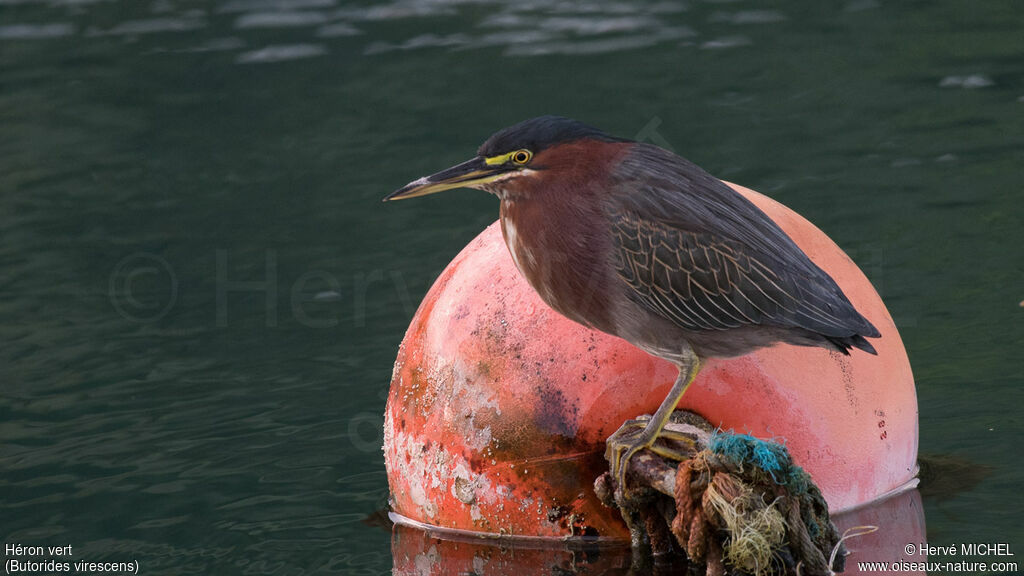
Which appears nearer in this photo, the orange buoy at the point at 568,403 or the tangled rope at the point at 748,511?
the tangled rope at the point at 748,511

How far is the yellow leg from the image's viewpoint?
228 inches

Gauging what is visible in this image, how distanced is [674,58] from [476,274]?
9.77m

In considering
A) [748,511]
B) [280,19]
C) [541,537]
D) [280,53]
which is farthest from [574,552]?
[280,19]

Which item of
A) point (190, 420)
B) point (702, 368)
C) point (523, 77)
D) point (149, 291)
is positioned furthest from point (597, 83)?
point (702, 368)

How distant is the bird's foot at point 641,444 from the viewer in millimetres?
5816

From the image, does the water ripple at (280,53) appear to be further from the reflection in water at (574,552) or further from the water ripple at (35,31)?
the reflection in water at (574,552)

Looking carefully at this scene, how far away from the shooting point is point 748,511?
5512 millimetres

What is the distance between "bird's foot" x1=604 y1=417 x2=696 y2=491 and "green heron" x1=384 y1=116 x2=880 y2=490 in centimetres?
2

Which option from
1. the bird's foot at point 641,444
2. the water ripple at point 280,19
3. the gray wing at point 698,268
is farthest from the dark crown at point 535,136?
the water ripple at point 280,19

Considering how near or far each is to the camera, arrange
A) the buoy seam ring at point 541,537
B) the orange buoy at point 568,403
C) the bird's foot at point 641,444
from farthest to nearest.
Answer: the buoy seam ring at point 541,537 → the orange buoy at point 568,403 → the bird's foot at point 641,444

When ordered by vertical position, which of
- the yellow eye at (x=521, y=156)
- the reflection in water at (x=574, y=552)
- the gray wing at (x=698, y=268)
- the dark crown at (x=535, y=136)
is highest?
the dark crown at (x=535, y=136)

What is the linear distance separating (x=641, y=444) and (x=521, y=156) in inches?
46.4

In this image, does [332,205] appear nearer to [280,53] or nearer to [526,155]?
[280,53]

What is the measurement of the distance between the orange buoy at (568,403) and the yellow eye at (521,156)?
72 cm
